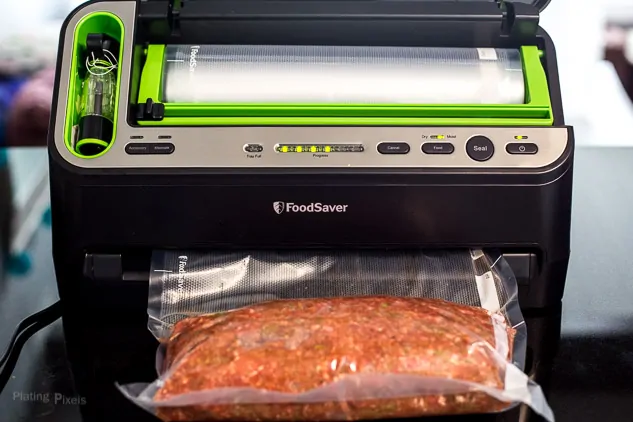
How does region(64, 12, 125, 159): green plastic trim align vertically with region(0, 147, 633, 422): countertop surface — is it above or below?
above

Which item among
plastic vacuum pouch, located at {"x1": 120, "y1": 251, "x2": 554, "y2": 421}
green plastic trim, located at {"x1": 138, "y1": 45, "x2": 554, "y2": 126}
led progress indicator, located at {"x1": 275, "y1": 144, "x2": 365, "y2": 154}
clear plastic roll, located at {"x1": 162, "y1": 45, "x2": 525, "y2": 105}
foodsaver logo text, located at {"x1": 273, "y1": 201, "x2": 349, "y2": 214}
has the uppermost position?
clear plastic roll, located at {"x1": 162, "y1": 45, "x2": 525, "y2": 105}

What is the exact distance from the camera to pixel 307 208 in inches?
33.7

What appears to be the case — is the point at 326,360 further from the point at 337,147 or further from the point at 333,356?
the point at 337,147

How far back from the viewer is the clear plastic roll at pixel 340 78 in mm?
889

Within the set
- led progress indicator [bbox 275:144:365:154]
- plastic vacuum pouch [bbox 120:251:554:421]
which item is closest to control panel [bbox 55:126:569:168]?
led progress indicator [bbox 275:144:365:154]

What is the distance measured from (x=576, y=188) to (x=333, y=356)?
60cm

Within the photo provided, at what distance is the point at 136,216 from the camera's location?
0.85 m

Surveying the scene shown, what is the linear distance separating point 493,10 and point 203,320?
0.46 metres

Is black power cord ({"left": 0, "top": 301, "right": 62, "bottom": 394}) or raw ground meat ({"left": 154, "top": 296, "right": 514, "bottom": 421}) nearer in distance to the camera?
raw ground meat ({"left": 154, "top": 296, "right": 514, "bottom": 421})

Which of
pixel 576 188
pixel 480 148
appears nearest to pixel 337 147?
pixel 480 148

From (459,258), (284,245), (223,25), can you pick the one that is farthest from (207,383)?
(223,25)

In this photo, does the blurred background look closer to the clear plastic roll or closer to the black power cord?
the black power cord

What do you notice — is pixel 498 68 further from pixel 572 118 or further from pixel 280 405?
pixel 572 118

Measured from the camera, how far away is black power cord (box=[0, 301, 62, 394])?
843 millimetres
